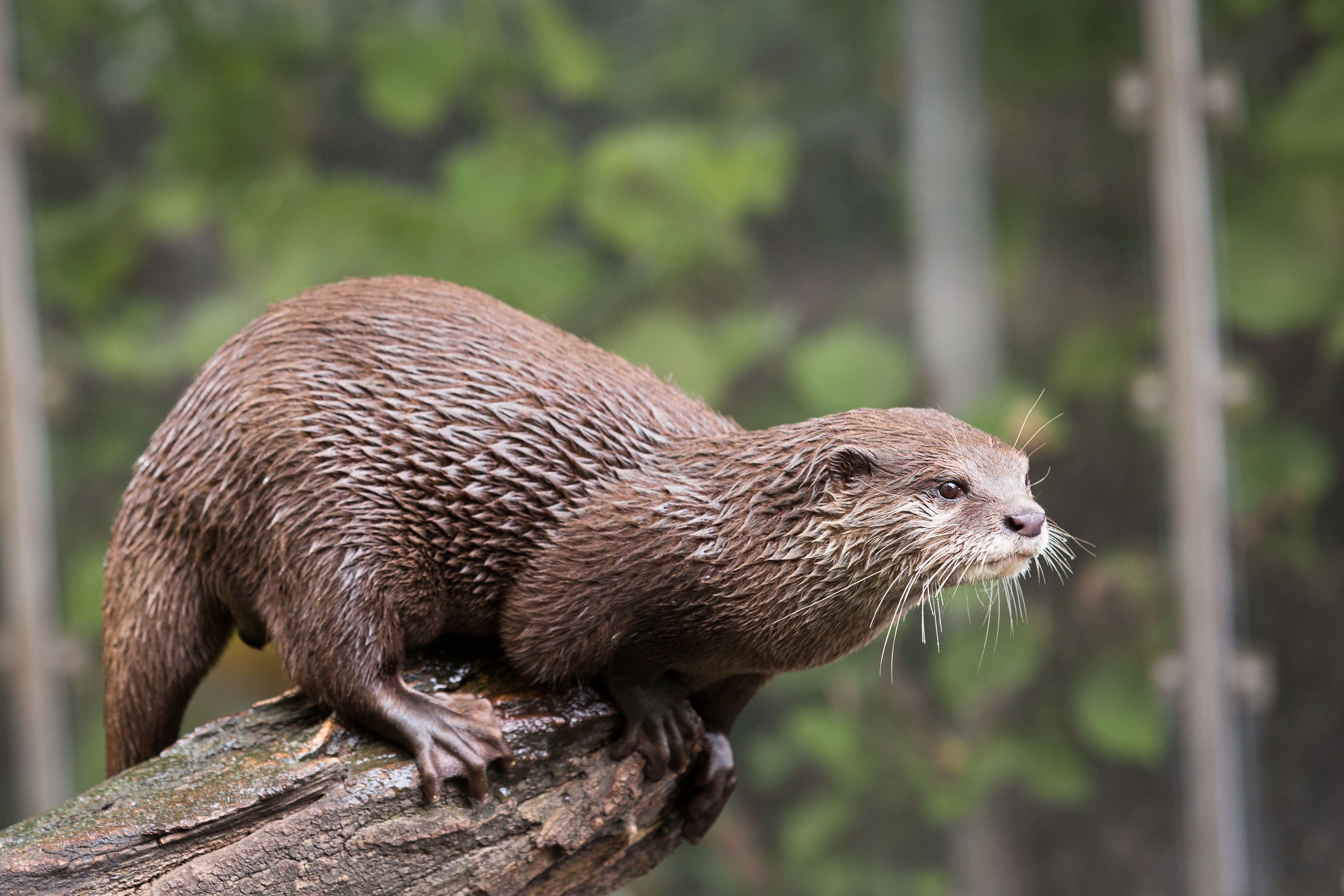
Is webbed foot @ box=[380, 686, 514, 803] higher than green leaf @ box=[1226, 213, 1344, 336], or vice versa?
green leaf @ box=[1226, 213, 1344, 336]

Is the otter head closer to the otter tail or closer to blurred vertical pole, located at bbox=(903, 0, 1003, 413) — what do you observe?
the otter tail

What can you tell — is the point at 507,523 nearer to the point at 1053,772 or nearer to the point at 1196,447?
the point at 1196,447

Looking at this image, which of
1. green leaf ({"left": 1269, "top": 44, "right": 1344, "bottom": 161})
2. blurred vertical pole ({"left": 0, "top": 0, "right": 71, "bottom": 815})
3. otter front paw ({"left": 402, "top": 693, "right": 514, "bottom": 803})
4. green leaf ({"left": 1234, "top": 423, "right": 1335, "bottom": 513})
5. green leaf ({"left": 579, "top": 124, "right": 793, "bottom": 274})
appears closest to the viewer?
otter front paw ({"left": 402, "top": 693, "right": 514, "bottom": 803})

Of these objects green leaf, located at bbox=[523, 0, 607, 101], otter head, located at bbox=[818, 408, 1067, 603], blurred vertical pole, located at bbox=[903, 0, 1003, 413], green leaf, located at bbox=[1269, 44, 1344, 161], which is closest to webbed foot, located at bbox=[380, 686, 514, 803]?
otter head, located at bbox=[818, 408, 1067, 603]

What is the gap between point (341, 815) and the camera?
151 centimetres

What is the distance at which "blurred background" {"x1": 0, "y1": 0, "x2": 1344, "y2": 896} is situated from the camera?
122 inches

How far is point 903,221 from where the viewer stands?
332 cm

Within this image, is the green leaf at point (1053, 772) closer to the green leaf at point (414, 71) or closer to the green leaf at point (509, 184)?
the green leaf at point (509, 184)

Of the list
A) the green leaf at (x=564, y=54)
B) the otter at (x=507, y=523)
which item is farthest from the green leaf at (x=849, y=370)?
the otter at (x=507, y=523)

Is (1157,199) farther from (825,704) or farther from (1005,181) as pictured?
(825,704)

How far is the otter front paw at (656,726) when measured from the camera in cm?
159

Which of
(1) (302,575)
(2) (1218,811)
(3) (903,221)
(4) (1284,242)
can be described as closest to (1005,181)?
(3) (903,221)

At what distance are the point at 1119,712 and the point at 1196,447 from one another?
74 cm

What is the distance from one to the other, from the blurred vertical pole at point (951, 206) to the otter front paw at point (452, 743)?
80.6 inches
